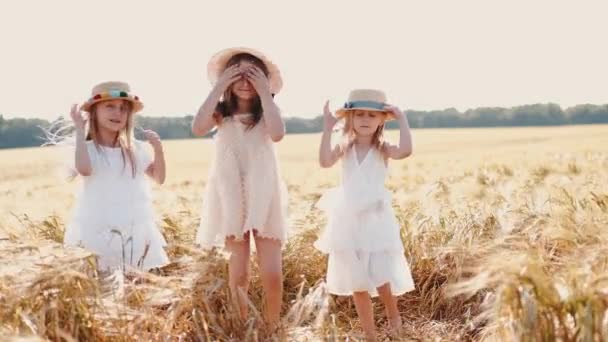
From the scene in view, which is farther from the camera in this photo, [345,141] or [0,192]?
[0,192]

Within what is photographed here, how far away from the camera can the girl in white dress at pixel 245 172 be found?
3613 mm

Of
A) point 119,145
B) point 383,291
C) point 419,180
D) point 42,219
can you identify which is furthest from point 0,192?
point 383,291

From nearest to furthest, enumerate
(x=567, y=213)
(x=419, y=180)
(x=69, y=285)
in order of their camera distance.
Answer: (x=69, y=285) → (x=567, y=213) → (x=419, y=180)

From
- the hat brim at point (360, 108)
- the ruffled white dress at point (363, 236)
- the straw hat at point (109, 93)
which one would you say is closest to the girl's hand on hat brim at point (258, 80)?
the hat brim at point (360, 108)

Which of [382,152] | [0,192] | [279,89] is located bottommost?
[0,192]

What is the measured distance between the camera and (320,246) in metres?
3.72

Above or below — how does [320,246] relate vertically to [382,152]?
below

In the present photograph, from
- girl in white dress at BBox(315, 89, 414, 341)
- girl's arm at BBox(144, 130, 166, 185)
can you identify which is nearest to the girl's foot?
girl in white dress at BBox(315, 89, 414, 341)

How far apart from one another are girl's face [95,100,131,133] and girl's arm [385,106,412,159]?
1344 mm

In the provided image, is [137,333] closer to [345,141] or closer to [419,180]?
[345,141]

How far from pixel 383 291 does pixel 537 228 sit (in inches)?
37.7

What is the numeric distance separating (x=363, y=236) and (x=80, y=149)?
4.71ft

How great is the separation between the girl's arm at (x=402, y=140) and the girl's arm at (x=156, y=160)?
45.5 inches

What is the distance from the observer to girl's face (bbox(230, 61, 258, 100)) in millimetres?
3643
